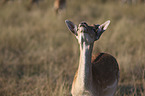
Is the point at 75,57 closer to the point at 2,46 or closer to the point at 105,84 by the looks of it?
the point at 2,46

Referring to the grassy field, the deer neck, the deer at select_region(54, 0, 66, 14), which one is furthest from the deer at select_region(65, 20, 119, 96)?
the deer at select_region(54, 0, 66, 14)

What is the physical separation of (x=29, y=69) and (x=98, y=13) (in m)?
5.51

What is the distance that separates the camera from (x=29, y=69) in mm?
4246

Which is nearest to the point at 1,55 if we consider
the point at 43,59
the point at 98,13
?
the point at 43,59

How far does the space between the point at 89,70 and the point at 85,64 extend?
0.09 m

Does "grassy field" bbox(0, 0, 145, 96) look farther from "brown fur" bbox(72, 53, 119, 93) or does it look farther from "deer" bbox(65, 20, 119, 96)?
"deer" bbox(65, 20, 119, 96)

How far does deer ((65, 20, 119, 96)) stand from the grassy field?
0.55 m

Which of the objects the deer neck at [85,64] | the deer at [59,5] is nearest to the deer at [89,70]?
the deer neck at [85,64]

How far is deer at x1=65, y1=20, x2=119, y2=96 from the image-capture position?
5.80ft

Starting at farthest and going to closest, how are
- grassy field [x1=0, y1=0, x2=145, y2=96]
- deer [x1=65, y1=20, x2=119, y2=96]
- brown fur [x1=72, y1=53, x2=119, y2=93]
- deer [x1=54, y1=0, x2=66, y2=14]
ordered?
deer [x1=54, y1=0, x2=66, y2=14] → grassy field [x1=0, y1=0, x2=145, y2=96] → brown fur [x1=72, y1=53, x2=119, y2=93] → deer [x1=65, y1=20, x2=119, y2=96]

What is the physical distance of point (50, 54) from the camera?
4.84m

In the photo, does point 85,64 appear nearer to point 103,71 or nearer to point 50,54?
point 103,71

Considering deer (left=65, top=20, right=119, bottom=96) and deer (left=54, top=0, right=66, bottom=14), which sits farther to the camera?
deer (left=54, top=0, right=66, bottom=14)

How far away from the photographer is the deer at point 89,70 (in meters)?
1.77
